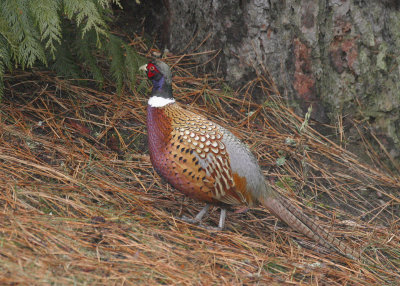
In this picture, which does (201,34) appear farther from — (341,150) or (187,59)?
(341,150)

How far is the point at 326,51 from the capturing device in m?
4.63

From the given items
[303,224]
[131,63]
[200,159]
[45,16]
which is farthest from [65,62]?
[303,224]

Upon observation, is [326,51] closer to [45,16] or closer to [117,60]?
[117,60]

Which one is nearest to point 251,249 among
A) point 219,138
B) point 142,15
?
point 219,138

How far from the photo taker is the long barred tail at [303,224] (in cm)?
364

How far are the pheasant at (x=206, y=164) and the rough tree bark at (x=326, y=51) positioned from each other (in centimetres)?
128

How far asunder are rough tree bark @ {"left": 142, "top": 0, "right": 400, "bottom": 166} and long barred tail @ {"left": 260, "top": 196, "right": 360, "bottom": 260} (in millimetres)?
1332

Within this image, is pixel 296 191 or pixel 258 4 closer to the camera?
pixel 296 191

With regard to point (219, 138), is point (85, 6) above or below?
above

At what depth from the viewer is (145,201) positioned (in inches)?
152

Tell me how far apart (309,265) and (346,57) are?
2.09 meters

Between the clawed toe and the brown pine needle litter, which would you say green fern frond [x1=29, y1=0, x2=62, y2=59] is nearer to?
the brown pine needle litter

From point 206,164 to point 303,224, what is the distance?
857mm

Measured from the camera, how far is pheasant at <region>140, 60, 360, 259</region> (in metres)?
3.62
